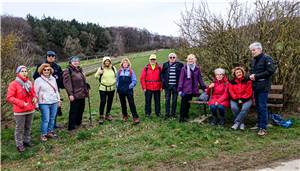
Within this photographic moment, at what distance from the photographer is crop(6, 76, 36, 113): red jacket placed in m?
6.87

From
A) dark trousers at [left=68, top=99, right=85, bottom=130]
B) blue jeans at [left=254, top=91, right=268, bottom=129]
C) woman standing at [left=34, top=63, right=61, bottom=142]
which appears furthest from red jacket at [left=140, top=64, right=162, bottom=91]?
blue jeans at [left=254, top=91, right=268, bottom=129]

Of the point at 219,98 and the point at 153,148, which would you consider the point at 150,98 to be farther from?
the point at 153,148

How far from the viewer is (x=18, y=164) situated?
A: 21.6 feet

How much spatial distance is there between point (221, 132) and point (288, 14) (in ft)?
13.2

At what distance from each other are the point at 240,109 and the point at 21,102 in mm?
5045

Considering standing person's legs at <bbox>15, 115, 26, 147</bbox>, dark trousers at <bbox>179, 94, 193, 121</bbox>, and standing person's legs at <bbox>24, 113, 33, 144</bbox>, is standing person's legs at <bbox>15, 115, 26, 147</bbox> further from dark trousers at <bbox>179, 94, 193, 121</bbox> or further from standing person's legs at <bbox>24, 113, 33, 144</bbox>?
dark trousers at <bbox>179, 94, 193, 121</bbox>

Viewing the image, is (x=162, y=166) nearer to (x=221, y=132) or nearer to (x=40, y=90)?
(x=221, y=132)

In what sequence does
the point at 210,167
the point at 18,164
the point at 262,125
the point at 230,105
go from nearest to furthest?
the point at 210,167
the point at 18,164
the point at 262,125
the point at 230,105

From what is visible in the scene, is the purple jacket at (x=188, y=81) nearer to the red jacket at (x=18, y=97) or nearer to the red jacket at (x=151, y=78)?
the red jacket at (x=151, y=78)

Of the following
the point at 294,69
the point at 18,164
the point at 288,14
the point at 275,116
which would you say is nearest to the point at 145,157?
the point at 18,164

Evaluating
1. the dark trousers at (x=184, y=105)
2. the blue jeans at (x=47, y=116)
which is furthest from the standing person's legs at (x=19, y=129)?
the dark trousers at (x=184, y=105)

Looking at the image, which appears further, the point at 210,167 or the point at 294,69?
the point at 294,69

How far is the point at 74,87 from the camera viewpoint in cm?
809

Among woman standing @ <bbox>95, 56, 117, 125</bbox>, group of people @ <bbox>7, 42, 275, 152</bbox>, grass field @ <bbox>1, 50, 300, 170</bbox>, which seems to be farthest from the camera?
woman standing @ <bbox>95, 56, 117, 125</bbox>
